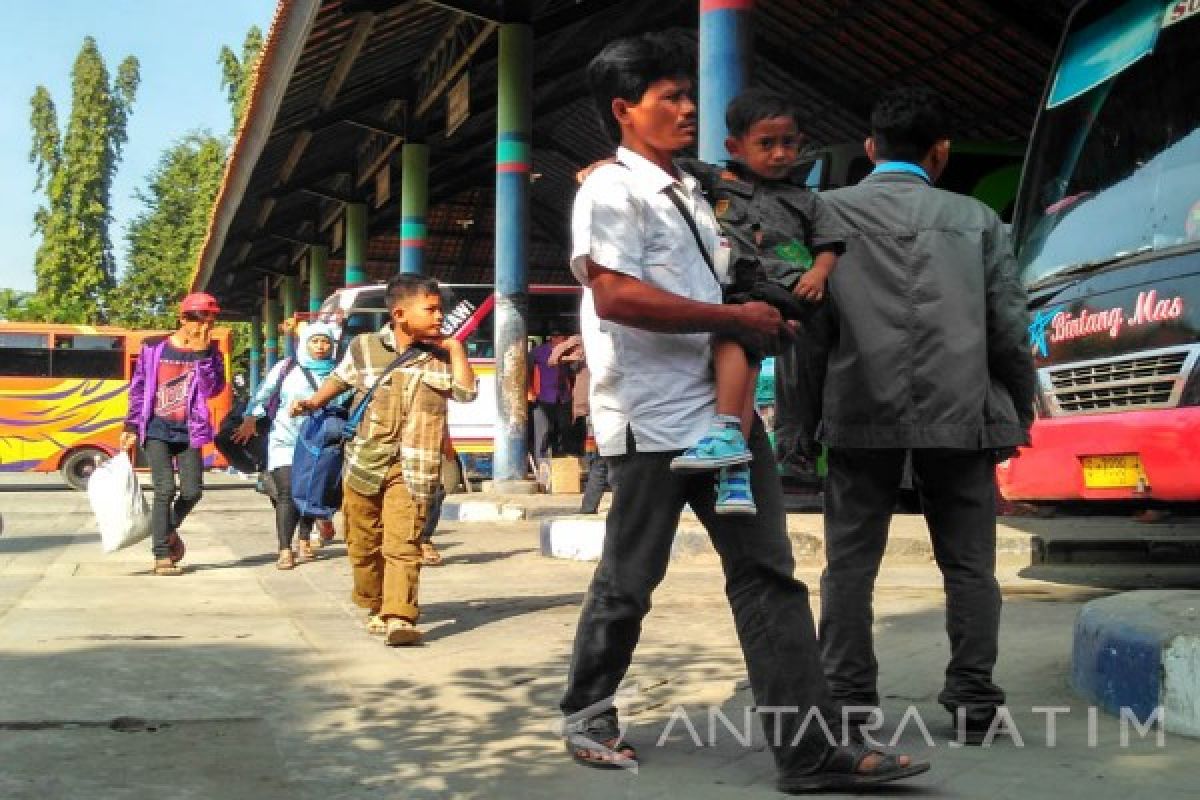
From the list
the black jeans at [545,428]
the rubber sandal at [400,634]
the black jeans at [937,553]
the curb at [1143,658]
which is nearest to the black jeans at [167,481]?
the rubber sandal at [400,634]

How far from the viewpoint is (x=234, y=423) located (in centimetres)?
1020

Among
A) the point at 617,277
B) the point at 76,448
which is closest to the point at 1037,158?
the point at 617,277

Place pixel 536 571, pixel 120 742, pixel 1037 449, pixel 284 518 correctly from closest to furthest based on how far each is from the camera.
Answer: pixel 120 742, pixel 1037 449, pixel 536 571, pixel 284 518

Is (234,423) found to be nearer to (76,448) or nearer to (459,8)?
(459,8)

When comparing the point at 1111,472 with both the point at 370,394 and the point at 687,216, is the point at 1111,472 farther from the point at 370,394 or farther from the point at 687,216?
A: the point at 687,216

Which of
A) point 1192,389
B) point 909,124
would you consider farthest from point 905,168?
point 1192,389

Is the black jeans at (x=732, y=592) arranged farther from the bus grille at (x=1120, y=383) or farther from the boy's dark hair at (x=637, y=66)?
the bus grille at (x=1120, y=383)

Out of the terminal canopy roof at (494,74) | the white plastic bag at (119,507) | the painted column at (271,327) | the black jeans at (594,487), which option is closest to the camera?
the white plastic bag at (119,507)

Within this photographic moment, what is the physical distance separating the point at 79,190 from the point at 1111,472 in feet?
200

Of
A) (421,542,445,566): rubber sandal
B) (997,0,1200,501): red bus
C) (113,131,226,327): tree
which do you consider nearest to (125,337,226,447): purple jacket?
(421,542,445,566): rubber sandal

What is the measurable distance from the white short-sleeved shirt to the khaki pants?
2486 millimetres

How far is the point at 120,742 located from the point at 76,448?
846 inches

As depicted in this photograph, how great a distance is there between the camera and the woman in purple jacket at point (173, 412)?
880cm

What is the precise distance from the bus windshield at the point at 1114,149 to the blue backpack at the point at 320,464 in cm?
343
